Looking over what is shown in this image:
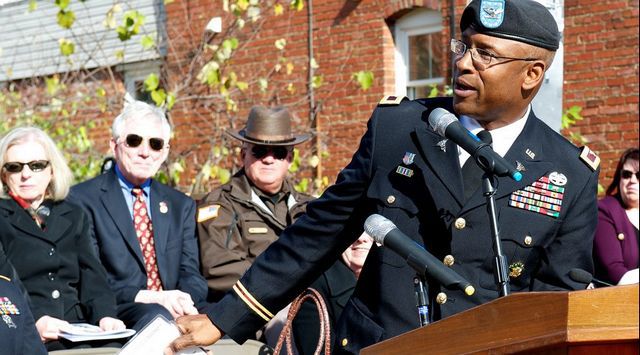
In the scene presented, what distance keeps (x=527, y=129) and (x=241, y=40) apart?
1004 centimetres

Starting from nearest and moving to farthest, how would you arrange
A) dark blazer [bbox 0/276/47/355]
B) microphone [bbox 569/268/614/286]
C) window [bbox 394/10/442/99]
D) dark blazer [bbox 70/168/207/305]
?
microphone [bbox 569/268/614/286], dark blazer [bbox 0/276/47/355], dark blazer [bbox 70/168/207/305], window [bbox 394/10/442/99]

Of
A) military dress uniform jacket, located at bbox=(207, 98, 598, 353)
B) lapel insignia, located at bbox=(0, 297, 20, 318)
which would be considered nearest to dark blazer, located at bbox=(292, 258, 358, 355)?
lapel insignia, located at bbox=(0, 297, 20, 318)

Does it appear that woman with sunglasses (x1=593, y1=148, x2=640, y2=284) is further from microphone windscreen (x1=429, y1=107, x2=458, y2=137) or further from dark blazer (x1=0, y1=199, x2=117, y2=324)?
microphone windscreen (x1=429, y1=107, x2=458, y2=137)

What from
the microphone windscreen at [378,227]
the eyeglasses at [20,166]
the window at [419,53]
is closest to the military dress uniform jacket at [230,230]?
the eyeglasses at [20,166]

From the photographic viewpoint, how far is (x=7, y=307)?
4742mm

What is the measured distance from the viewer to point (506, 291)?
2.76m

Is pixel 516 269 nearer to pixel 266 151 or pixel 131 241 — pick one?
pixel 131 241

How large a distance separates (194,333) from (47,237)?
3.29 meters

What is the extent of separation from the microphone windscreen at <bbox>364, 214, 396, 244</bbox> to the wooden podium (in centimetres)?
50

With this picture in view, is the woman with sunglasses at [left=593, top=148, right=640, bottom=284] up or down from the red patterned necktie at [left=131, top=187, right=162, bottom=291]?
down

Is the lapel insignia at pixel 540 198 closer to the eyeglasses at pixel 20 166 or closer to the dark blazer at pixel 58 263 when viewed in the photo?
the dark blazer at pixel 58 263

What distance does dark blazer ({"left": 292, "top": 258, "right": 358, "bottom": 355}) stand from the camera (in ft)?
19.0

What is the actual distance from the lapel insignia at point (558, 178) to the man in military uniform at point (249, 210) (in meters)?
3.72

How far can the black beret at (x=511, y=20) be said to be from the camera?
3186 mm
